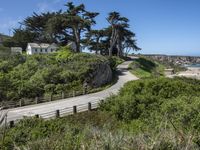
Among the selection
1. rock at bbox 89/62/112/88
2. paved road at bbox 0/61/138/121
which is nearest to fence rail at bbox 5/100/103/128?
paved road at bbox 0/61/138/121

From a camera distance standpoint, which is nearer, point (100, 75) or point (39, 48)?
point (100, 75)

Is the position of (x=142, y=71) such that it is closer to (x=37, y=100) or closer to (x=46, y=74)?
(x=46, y=74)

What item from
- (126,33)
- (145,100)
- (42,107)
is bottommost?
(42,107)

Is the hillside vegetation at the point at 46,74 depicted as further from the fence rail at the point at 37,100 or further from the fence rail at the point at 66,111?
the fence rail at the point at 66,111

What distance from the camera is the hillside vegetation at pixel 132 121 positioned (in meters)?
4.64

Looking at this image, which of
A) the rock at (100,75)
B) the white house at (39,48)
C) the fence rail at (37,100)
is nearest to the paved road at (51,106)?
the fence rail at (37,100)

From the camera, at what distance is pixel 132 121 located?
17.6 m

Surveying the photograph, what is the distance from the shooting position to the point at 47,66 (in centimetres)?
3791

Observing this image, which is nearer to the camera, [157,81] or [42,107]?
[157,81]

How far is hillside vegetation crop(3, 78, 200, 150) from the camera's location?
15.2ft

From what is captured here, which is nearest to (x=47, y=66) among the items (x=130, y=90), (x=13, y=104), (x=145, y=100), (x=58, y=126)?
(x=13, y=104)

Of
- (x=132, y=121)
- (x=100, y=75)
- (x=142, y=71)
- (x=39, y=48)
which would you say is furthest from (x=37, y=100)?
(x=39, y=48)

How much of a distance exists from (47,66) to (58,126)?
78.6 feet

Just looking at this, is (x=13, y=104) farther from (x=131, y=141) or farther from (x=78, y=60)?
(x=131, y=141)
